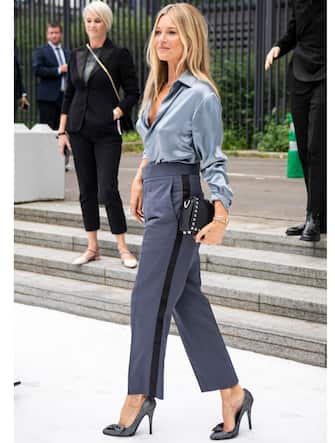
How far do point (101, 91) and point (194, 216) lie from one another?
3068 millimetres

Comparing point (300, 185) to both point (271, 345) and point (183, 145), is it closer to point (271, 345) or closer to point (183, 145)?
point (271, 345)

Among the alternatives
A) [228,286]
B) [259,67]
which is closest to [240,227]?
[228,286]

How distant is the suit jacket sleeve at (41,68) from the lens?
1178cm

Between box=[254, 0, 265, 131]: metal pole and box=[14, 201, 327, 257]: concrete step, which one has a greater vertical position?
box=[254, 0, 265, 131]: metal pole

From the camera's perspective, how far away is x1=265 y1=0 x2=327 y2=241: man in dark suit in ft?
20.3

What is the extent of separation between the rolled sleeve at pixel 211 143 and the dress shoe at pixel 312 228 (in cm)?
233

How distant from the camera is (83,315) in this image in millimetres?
6547

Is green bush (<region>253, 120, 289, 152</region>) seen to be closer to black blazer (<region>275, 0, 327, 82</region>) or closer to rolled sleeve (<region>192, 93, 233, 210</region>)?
black blazer (<region>275, 0, 327, 82</region>)

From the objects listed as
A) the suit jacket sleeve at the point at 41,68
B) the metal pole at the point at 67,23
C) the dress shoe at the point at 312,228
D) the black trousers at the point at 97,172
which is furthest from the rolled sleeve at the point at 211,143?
the metal pole at the point at 67,23

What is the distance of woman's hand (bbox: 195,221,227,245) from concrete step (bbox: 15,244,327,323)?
1.82 m

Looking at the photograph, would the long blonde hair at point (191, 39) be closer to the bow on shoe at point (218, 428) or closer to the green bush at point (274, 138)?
the bow on shoe at point (218, 428)

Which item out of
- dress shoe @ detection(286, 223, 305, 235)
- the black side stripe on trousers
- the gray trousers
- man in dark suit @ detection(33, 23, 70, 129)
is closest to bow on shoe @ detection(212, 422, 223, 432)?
the gray trousers
